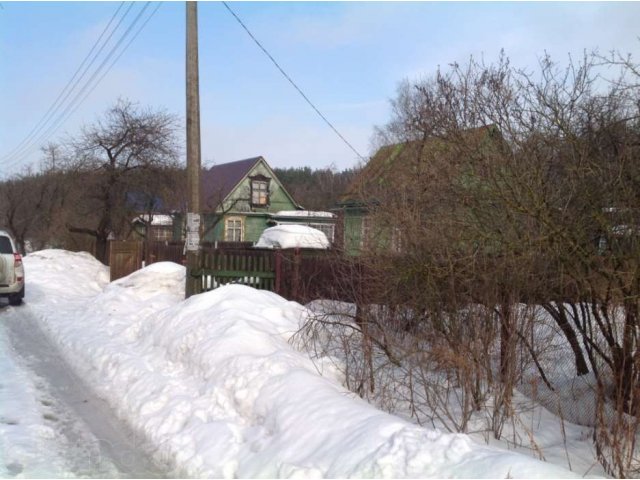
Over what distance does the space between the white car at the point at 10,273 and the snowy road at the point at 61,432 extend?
5.72 m

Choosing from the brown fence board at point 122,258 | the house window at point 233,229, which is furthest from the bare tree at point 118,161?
the house window at point 233,229

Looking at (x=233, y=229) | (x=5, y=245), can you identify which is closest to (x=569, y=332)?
(x=5, y=245)

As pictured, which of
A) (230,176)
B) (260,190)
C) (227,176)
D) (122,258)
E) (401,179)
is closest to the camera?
(401,179)

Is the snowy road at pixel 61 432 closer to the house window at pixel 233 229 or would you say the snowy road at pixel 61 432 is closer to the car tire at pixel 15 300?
the car tire at pixel 15 300

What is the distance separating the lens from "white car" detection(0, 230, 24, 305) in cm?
1312

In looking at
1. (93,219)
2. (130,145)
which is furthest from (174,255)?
(93,219)

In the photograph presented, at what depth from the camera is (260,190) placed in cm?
4253

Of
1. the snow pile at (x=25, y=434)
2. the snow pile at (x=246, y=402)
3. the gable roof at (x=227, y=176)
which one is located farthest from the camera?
the gable roof at (x=227, y=176)

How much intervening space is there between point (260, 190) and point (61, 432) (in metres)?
37.5

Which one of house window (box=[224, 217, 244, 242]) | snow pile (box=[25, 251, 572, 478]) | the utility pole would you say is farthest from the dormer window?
snow pile (box=[25, 251, 572, 478])

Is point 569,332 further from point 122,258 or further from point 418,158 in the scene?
point 122,258

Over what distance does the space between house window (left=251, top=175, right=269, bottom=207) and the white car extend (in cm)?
2867

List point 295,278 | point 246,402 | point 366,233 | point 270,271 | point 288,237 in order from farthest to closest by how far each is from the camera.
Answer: point 288,237 < point 270,271 < point 295,278 < point 366,233 < point 246,402

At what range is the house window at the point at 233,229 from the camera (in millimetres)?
40438
